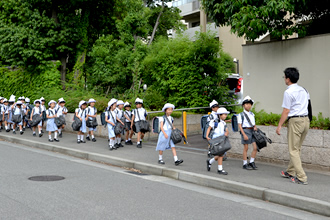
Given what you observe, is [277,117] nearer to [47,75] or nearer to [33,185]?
[33,185]

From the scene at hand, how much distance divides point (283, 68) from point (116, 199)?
6.12 meters

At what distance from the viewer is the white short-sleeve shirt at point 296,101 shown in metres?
7.14

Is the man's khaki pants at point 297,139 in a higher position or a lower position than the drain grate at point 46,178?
higher

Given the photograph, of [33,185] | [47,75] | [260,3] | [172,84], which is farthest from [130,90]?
[33,185]

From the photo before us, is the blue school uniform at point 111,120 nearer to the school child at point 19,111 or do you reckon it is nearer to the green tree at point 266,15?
the green tree at point 266,15

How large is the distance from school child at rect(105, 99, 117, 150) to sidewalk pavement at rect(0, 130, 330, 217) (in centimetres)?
34

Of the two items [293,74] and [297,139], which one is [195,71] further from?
[297,139]

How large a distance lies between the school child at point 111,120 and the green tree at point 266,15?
432cm

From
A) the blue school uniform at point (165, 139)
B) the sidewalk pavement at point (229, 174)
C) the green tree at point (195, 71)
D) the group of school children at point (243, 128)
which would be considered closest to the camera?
the sidewalk pavement at point (229, 174)

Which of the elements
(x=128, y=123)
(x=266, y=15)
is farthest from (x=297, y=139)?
(x=128, y=123)

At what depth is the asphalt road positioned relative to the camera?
5613 millimetres

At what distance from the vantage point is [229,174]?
830cm

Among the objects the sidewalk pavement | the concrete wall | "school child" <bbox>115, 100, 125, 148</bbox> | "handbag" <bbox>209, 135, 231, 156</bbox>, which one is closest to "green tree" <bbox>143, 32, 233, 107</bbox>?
the sidewalk pavement

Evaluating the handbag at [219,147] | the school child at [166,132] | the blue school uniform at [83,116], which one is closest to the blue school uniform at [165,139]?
the school child at [166,132]
